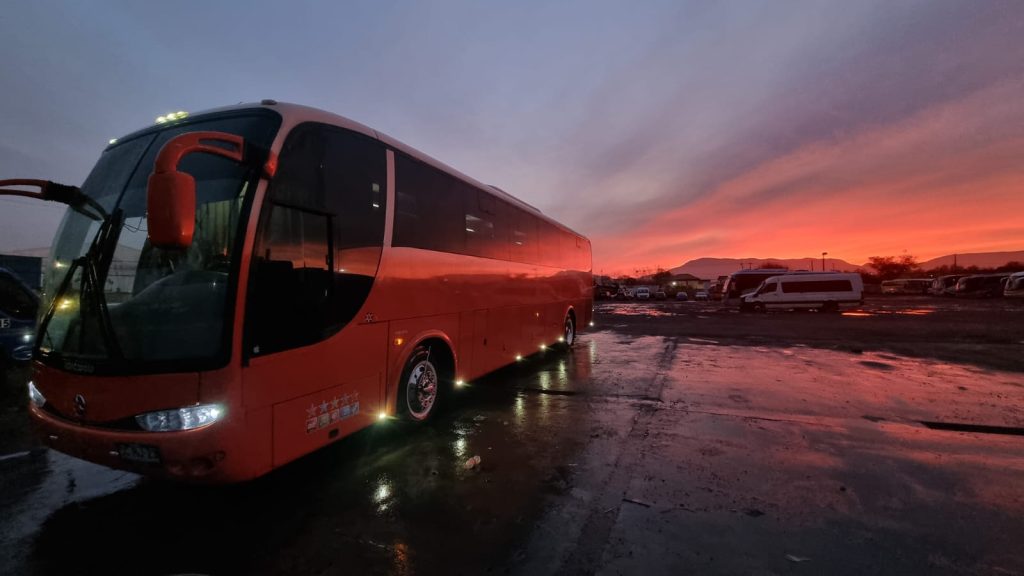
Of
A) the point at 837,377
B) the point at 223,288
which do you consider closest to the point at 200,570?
the point at 223,288

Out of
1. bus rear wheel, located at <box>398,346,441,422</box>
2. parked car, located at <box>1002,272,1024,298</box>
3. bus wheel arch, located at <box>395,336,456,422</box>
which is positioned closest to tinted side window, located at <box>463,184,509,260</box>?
bus wheel arch, located at <box>395,336,456,422</box>

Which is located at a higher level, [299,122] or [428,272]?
[299,122]

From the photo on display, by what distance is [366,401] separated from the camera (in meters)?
4.25

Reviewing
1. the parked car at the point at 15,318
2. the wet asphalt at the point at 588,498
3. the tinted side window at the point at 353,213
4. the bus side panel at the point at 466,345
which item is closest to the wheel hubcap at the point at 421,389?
the wet asphalt at the point at 588,498

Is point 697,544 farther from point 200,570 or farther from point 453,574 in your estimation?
point 200,570

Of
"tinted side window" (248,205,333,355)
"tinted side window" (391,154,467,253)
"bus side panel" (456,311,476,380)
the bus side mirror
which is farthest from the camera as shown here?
"bus side panel" (456,311,476,380)

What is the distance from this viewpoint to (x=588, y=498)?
3641 mm

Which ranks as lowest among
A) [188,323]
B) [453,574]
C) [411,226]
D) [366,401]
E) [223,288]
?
[453,574]

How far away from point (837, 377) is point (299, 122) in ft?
33.0

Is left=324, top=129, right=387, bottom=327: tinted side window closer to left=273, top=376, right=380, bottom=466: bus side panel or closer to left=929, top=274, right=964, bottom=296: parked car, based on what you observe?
left=273, top=376, right=380, bottom=466: bus side panel

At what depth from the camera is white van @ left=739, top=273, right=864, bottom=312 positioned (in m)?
29.9

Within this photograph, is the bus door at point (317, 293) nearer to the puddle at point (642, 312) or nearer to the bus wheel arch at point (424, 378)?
the bus wheel arch at point (424, 378)

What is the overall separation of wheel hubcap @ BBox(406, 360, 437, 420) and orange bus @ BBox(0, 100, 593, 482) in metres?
0.18

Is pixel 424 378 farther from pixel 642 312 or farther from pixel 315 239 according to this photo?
pixel 642 312
